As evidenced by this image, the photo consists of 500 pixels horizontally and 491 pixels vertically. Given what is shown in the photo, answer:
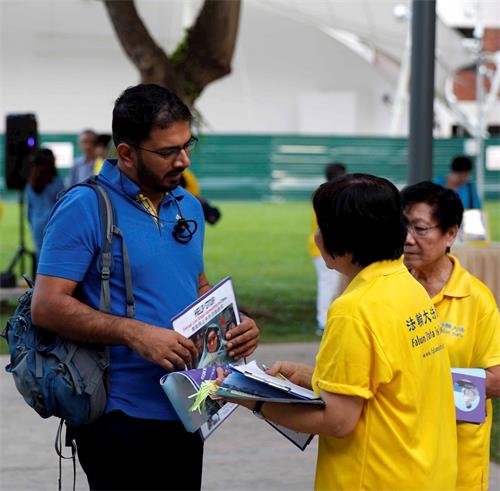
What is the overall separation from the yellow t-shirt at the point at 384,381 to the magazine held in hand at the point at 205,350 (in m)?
0.43

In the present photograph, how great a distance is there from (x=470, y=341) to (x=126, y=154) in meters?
1.26

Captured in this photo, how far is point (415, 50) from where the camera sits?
354 inches

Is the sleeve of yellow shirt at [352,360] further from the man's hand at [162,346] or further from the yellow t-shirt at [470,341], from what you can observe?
the yellow t-shirt at [470,341]

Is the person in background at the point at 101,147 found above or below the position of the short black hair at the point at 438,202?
below

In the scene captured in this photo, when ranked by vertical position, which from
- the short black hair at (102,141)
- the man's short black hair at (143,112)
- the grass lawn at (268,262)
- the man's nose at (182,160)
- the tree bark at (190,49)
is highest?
the tree bark at (190,49)

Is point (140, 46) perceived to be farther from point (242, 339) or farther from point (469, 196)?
point (242, 339)

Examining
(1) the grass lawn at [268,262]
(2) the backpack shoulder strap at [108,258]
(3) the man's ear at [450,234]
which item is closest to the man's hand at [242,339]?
(2) the backpack shoulder strap at [108,258]

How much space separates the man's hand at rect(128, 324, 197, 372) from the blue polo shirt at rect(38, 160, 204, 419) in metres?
0.14

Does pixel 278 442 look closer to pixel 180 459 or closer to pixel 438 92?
pixel 180 459

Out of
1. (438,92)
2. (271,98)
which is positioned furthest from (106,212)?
(271,98)

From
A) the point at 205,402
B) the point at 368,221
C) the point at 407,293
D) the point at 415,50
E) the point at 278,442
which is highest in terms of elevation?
the point at 415,50

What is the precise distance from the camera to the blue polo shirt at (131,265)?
343 centimetres

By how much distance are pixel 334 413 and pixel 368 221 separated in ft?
1.56

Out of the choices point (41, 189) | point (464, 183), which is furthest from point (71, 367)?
point (41, 189)
